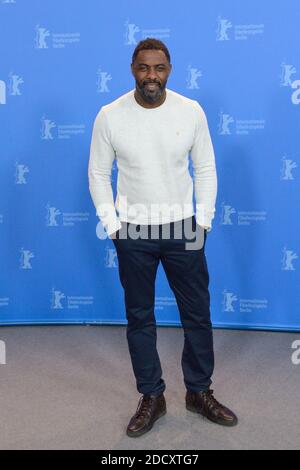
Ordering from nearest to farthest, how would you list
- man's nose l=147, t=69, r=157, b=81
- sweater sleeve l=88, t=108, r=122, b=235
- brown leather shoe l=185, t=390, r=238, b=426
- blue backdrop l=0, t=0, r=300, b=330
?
man's nose l=147, t=69, r=157, b=81 < sweater sleeve l=88, t=108, r=122, b=235 < brown leather shoe l=185, t=390, r=238, b=426 < blue backdrop l=0, t=0, r=300, b=330

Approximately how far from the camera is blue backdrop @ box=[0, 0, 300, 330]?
2844 millimetres

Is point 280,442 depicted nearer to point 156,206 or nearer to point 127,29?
point 156,206

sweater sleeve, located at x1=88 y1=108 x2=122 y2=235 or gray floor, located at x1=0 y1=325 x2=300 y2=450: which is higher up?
sweater sleeve, located at x1=88 y1=108 x2=122 y2=235

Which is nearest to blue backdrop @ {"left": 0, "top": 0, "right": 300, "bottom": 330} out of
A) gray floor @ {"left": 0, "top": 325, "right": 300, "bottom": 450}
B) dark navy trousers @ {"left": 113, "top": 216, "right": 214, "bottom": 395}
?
gray floor @ {"left": 0, "top": 325, "right": 300, "bottom": 450}

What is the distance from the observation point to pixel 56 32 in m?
2.94

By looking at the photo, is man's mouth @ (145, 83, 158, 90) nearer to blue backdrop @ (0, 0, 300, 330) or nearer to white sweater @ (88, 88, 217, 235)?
white sweater @ (88, 88, 217, 235)

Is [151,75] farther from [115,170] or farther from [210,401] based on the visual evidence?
[210,401]

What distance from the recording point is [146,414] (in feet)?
7.19

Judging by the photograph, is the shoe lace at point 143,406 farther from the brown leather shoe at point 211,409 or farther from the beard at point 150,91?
the beard at point 150,91

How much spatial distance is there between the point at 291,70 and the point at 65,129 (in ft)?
3.93

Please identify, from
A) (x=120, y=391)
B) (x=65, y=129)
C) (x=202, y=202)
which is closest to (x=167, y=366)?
(x=120, y=391)

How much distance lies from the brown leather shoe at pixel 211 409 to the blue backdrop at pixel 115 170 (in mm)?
961

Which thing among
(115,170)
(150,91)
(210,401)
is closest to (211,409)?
(210,401)

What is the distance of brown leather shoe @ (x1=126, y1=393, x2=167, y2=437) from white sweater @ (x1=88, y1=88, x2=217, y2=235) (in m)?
0.70
